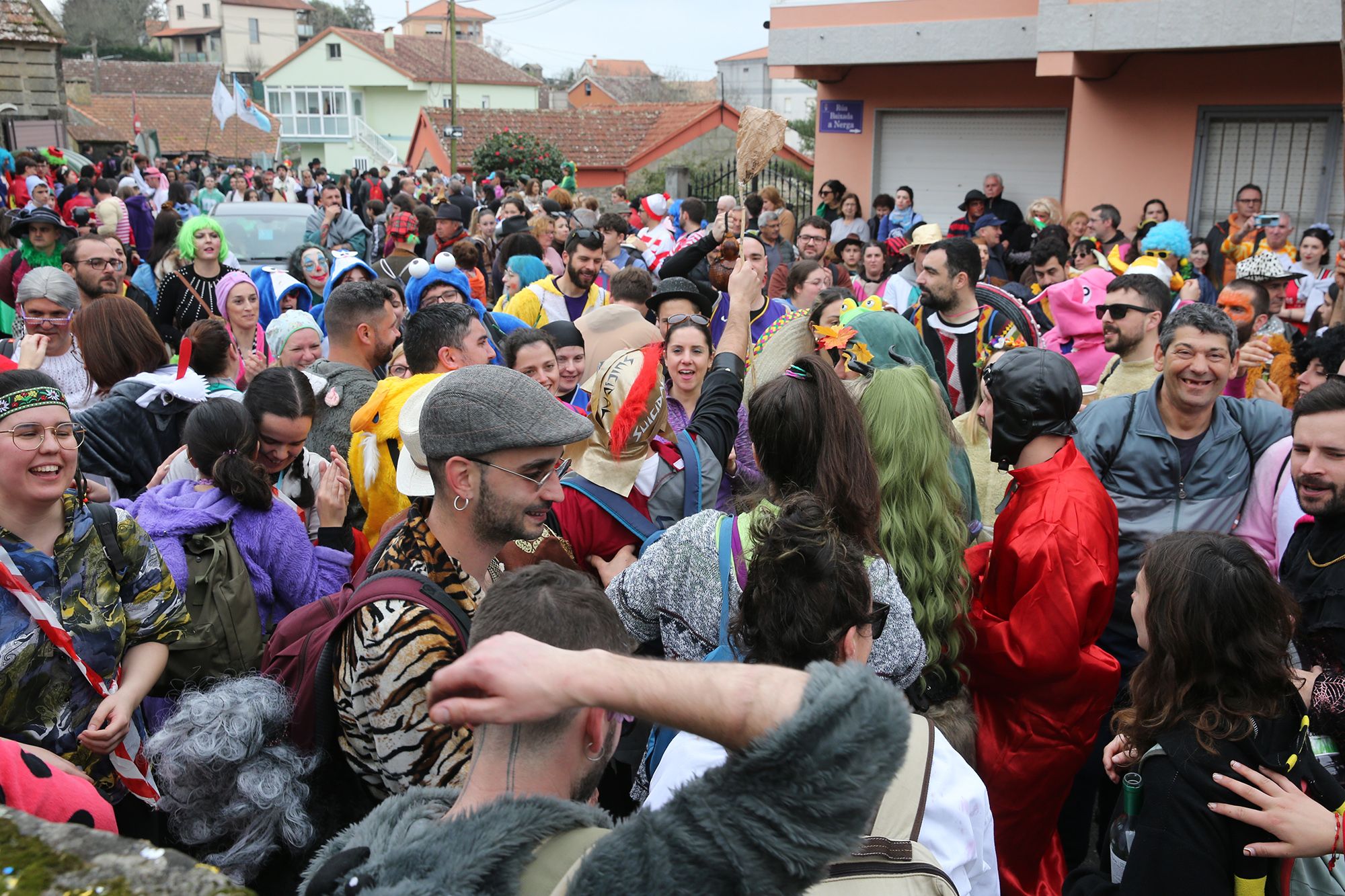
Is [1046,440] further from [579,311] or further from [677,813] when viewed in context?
[579,311]

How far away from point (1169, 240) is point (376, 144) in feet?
176

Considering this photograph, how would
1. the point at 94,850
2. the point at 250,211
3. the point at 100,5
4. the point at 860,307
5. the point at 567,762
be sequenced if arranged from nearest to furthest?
the point at 94,850
the point at 567,762
the point at 860,307
the point at 250,211
the point at 100,5

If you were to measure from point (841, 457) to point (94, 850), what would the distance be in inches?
80.5

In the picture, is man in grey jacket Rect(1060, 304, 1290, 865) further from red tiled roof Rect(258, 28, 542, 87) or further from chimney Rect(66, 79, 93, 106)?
red tiled roof Rect(258, 28, 542, 87)

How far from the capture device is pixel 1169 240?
9.52 meters

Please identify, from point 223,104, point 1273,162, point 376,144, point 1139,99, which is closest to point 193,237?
point 1139,99

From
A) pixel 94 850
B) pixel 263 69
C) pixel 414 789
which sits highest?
pixel 263 69

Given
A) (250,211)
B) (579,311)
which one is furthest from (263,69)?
(579,311)

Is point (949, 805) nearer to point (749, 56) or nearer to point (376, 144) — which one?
point (376, 144)

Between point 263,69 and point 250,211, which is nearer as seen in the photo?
point 250,211

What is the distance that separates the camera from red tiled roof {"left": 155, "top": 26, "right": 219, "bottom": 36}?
3565 inches

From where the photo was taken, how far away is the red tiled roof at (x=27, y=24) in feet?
75.4

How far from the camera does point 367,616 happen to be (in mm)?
2209

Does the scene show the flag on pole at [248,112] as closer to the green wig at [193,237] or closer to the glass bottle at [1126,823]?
the green wig at [193,237]
